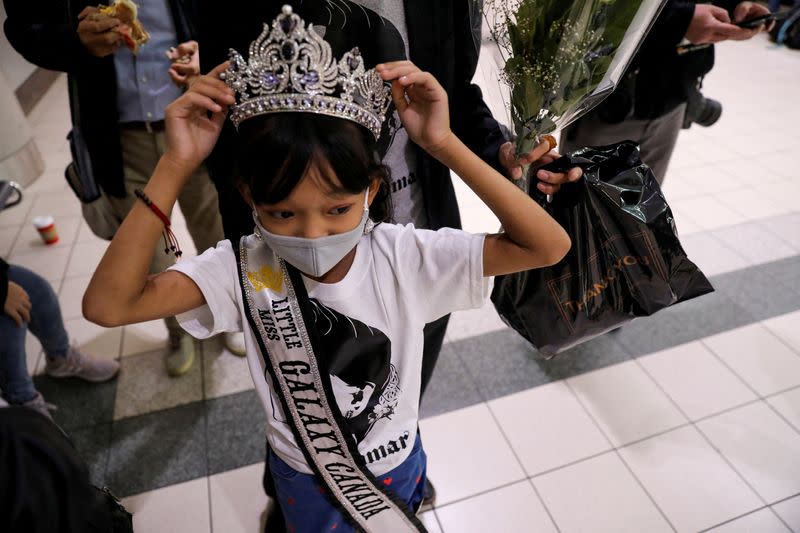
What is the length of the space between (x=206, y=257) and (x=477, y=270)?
1.56ft

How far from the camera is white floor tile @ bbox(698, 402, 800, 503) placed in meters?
1.63

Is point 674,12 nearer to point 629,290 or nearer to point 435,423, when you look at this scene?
point 629,290

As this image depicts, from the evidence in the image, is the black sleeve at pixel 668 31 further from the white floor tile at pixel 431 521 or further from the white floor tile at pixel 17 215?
the white floor tile at pixel 17 215

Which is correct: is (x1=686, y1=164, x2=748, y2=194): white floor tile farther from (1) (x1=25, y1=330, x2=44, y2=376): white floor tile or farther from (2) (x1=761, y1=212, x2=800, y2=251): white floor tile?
(1) (x1=25, y1=330, x2=44, y2=376): white floor tile

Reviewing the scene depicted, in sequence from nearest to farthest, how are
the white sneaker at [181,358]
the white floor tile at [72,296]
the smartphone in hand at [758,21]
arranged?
the smartphone in hand at [758,21] → the white sneaker at [181,358] → the white floor tile at [72,296]

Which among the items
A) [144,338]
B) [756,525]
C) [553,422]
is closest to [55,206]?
[144,338]

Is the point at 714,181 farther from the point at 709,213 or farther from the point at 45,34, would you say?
the point at 45,34

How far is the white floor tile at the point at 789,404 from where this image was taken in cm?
182

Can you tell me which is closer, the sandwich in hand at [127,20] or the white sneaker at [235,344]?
the sandwich in hand at [127,20]

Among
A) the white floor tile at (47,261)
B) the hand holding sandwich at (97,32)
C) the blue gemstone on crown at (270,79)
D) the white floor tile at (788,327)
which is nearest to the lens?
the blue gemstone on crown at (270,79)

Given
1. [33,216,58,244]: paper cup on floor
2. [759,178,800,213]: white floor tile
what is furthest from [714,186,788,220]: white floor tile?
[33,216,58,244]: paper cup on floor

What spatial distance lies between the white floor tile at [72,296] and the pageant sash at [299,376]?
184 centimetres

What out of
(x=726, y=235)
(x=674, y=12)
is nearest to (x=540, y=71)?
(x=674, y=12)

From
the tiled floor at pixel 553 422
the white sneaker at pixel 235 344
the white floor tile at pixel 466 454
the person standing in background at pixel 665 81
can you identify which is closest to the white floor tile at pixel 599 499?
the tiled floor at pixel 553 422
